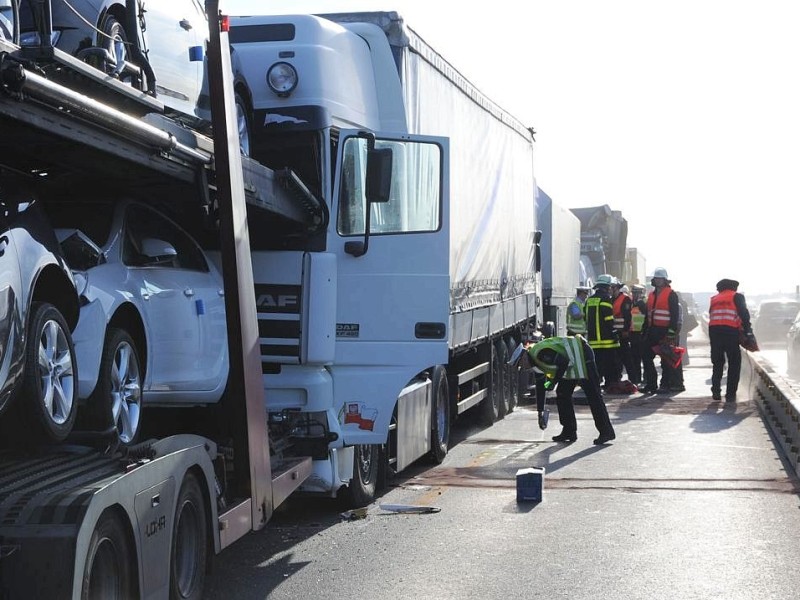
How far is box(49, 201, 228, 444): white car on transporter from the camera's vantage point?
644 centimetres

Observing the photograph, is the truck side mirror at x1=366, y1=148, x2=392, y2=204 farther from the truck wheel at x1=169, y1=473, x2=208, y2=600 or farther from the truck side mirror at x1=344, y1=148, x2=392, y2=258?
the truck wheel at x1=169, y1=473, x2=208, y2=600

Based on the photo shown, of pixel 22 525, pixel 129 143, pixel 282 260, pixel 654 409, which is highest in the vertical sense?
pixel 129 143

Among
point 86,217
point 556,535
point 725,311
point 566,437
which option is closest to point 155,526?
point 86,217

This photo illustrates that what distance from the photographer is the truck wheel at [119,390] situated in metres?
6.39

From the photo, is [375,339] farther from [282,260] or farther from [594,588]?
[594,588]

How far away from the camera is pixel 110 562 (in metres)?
5.16

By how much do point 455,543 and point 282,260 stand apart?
2.39m

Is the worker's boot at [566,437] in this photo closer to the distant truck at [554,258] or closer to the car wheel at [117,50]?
the distant truck at [554,258]

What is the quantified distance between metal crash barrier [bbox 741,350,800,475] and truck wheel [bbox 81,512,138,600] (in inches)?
301

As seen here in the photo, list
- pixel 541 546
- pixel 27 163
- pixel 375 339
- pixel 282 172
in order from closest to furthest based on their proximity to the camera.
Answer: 1. pixel 27 163
2. pixel 541 546
3. pixel 282 172
4. pixel 375 339

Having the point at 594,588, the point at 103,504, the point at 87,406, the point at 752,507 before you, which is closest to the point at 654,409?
the point at 752,507

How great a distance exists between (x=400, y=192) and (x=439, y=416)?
3444mm

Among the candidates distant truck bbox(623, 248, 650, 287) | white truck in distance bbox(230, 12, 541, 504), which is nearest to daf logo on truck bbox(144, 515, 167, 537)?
white truck in distance bbox(230, 12, 541, 504)

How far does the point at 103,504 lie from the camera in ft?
16.1
